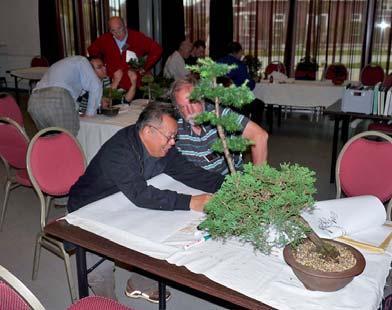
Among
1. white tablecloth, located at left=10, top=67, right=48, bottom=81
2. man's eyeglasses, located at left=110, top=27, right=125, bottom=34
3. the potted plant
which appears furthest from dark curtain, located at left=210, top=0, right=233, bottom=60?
the potted plant

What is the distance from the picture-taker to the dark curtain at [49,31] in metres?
8.55

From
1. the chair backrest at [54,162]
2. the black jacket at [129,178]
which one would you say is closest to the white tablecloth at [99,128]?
the chair backrest at [54,162]

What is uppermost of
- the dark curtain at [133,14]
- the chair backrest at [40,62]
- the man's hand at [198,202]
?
the dark curtain at [133,14]

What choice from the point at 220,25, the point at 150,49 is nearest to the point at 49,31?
the point at 220,25

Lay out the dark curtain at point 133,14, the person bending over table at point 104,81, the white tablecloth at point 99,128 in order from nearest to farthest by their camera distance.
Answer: the white tablecloth at point 99,128 → the person bending over table at point 104,81 → the dark curtain at point 133,14

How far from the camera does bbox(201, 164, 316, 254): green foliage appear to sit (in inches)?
45.5

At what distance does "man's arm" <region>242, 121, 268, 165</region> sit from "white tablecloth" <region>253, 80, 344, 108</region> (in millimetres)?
3465

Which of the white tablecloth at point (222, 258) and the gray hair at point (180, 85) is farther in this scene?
the gray hair at point (180, 85)

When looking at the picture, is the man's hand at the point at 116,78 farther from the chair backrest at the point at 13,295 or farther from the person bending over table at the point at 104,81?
the chair backrest at the point at 13,295

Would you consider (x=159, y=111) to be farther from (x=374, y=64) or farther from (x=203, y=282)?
(x=374, y=64)

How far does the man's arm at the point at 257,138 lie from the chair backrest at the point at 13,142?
1378mm

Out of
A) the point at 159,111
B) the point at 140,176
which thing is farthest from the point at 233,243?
the point at 159,111

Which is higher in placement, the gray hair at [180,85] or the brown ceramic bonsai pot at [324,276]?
the gray hair at [180,85]

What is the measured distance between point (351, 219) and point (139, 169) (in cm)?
81
